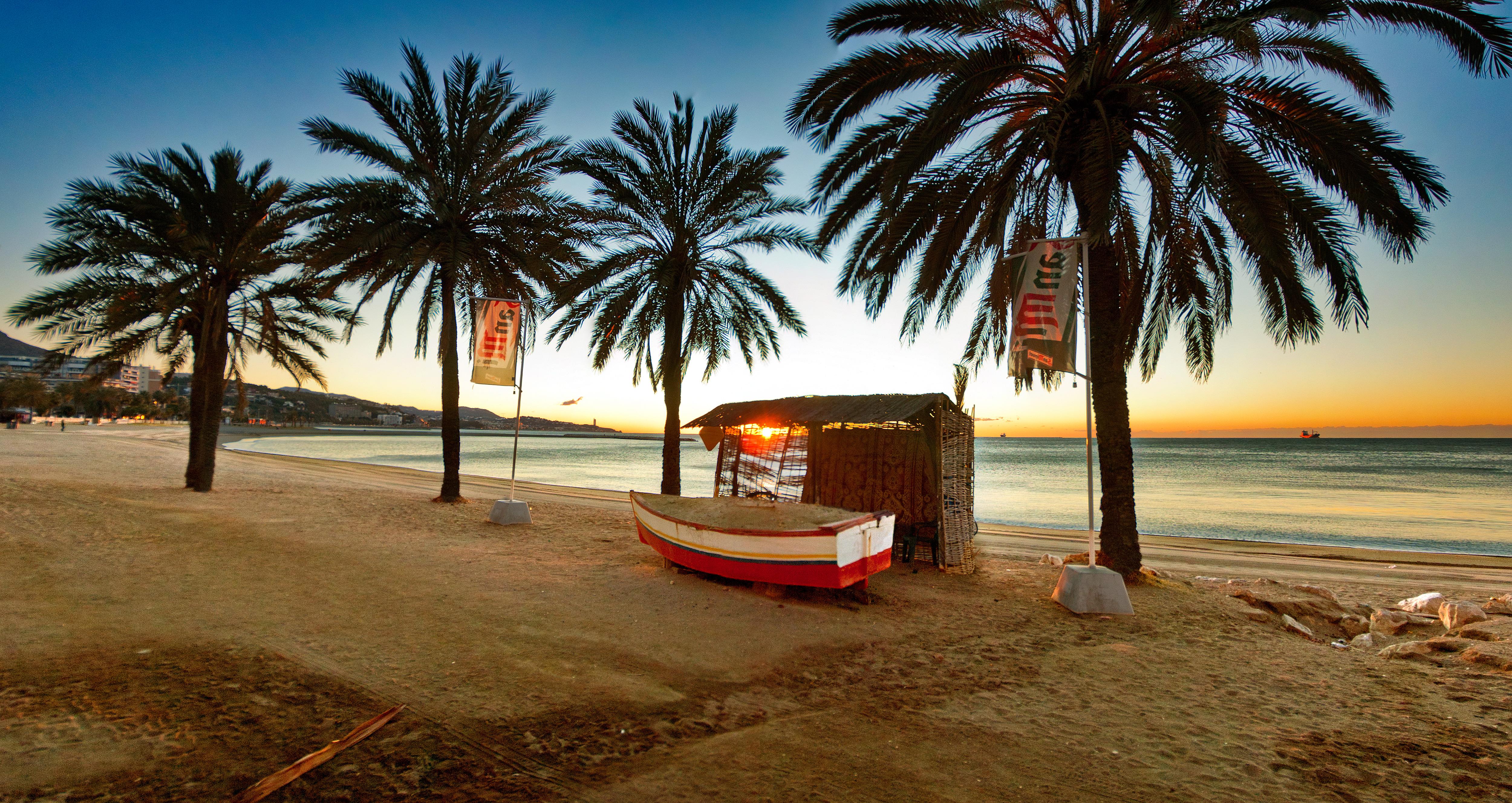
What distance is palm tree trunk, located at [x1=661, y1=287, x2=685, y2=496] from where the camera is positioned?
47.9ft

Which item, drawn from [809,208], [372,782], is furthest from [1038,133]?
[372,782]

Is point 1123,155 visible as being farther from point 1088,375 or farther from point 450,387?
point 450,387

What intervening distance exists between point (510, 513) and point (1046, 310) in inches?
417

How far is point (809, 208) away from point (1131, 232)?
6531 millimetres

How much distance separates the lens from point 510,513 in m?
13.3

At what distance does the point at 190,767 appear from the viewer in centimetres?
345

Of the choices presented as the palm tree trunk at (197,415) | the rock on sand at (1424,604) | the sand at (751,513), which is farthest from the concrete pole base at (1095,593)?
the palm tree trunk at (197,415)

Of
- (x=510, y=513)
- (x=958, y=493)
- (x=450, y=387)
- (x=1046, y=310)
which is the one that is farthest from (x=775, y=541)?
(x=450, y=387)

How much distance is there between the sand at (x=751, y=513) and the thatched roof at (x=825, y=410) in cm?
213

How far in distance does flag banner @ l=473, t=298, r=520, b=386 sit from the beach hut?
4.26m

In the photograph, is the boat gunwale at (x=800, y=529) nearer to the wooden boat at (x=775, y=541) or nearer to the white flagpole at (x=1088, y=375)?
the wooden boat at (x=775, y=541)

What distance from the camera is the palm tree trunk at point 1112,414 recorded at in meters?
9.34

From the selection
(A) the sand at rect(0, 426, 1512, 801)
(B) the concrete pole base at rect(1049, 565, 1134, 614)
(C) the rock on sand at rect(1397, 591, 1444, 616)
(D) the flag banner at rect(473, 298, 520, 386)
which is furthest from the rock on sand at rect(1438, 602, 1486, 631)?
(D) the flag banner at rect(473, 298, 520, 386)

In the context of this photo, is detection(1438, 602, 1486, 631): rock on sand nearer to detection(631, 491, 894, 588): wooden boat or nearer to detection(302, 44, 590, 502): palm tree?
detection(631, 491, 894, 588): wooden boat
